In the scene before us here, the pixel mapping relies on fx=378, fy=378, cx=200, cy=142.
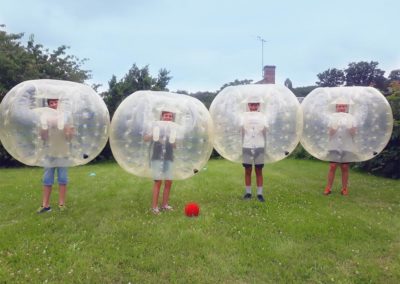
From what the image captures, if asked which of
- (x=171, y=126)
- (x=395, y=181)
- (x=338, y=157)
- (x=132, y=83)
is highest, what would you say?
(x=132, y=83)

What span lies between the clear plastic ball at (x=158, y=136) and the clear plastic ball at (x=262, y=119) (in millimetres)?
809

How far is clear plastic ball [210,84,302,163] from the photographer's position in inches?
299

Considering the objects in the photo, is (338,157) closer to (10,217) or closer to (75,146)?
(75,146)

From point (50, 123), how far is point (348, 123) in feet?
19.6

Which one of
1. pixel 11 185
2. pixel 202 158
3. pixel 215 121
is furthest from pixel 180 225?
pixel 11 185

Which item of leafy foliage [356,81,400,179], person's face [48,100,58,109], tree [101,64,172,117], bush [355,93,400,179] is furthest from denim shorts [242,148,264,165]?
tree [101,64,172,117]

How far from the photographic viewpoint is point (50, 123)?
6.55 m

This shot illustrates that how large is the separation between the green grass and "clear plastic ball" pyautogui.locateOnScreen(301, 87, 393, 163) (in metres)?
1.20

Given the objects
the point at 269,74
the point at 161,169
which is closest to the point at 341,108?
the point at 161,169

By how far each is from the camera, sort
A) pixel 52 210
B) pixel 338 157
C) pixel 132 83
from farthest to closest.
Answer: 1. pixel 132 83
2. pixel 338 157
3. pixel 52 210

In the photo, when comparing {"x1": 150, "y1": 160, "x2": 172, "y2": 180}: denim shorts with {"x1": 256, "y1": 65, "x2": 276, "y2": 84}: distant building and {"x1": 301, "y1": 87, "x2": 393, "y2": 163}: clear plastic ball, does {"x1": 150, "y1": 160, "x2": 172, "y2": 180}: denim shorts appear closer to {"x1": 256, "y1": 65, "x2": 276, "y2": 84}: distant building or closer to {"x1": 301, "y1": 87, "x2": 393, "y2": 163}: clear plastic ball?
{"x1": 301, "y1": 87, "x2": 393, "y2": 163}: clear plastic ball

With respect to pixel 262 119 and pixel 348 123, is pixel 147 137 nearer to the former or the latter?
pixel 262 119

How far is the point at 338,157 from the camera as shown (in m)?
8.41

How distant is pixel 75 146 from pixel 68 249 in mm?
2062
